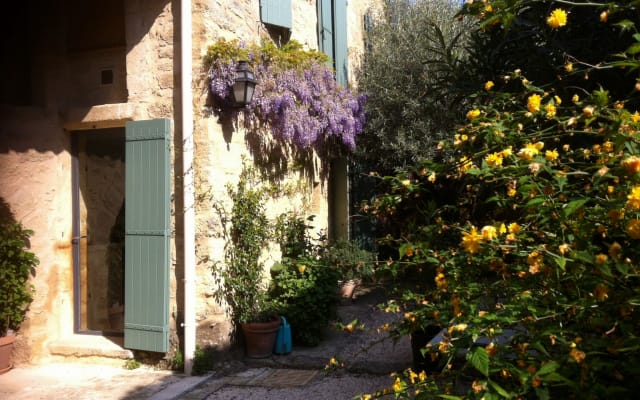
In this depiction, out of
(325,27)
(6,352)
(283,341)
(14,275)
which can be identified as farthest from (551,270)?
(325,27)

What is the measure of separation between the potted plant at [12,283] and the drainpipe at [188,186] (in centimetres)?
147

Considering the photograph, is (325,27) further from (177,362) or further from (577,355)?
(577,355)

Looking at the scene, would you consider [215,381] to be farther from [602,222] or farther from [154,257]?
[602,222]

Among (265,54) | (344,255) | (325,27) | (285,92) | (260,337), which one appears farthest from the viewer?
(325,27)

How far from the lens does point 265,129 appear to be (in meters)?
5.68

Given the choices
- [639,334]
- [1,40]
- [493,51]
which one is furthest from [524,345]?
[1,40]

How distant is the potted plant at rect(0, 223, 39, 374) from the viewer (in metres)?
4.79

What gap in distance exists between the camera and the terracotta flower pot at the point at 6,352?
4741mm

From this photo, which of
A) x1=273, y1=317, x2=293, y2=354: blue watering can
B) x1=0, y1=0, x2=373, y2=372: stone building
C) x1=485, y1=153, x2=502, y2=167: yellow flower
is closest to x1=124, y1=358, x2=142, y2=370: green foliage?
x1=0, y1=0, x2=373, y2=372: stone building

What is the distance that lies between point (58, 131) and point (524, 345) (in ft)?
16.0

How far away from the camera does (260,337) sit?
502cm

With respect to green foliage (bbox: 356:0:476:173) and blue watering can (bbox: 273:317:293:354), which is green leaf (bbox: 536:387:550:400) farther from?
green foliage (bbox: 356:0:476:173)

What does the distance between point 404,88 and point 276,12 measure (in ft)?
8.34

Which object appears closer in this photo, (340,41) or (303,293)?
(303,293)
